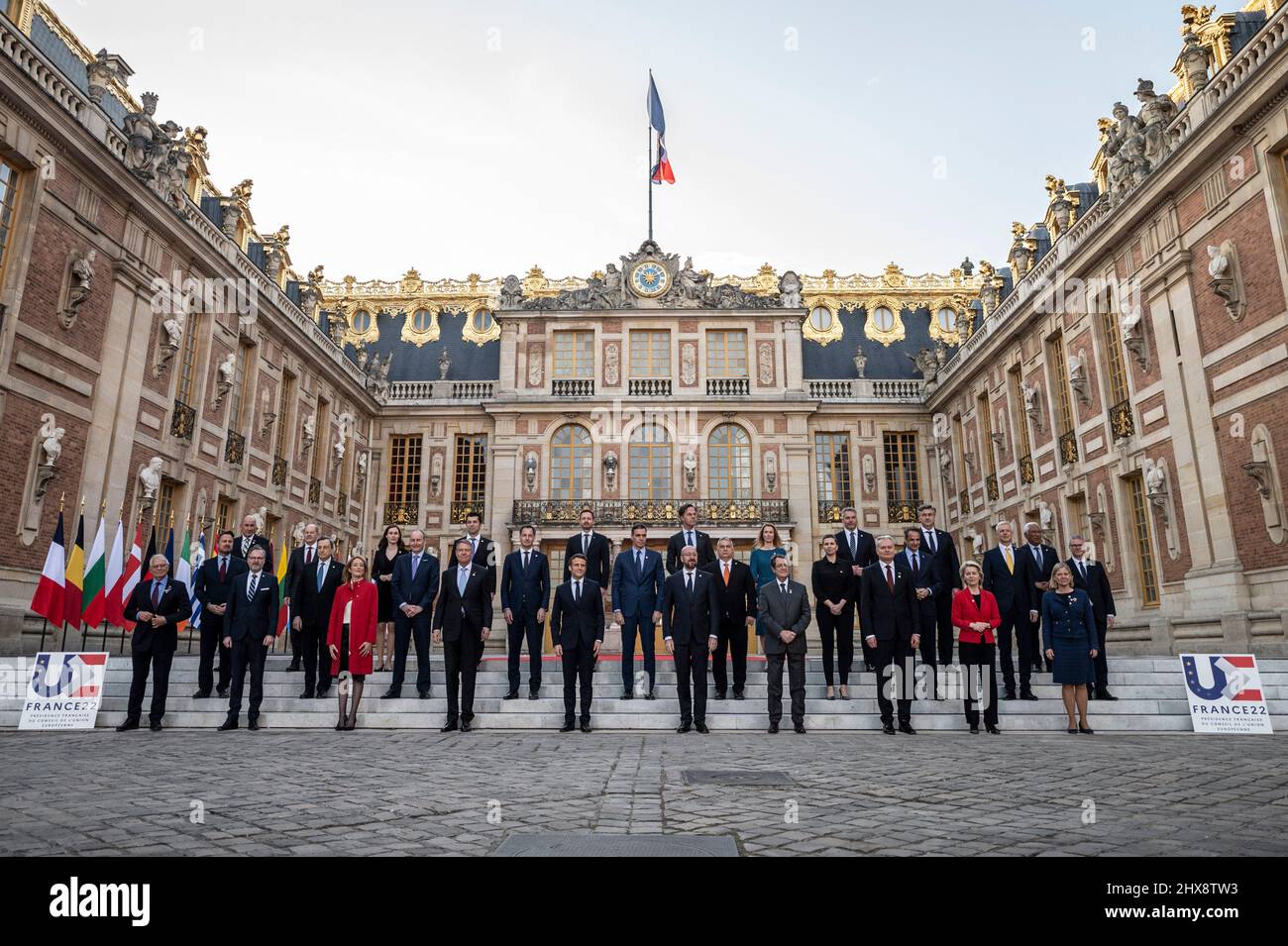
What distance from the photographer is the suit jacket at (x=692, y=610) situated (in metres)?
8.83

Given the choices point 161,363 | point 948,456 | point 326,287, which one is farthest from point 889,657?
point 326,287

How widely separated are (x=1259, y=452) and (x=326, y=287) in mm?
30029

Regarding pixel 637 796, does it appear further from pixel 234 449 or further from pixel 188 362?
pixel 234 449

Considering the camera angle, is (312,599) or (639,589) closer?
(639,589)

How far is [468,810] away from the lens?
4.23 meters

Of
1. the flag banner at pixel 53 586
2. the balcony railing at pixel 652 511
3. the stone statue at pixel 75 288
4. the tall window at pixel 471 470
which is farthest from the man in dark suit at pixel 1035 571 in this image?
the tall window at pixel 471 470

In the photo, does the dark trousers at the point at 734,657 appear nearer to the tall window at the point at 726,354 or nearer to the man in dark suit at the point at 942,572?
the man in dark suit at the point at 942,572

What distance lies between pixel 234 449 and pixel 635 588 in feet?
45.7

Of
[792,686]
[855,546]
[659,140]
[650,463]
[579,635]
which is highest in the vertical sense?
[659,140]

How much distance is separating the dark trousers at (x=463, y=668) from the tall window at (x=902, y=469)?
2143cm

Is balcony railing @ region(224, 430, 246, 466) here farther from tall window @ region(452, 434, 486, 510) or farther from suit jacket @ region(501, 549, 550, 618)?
suit jacket @ region(501, 549, 550, 618)

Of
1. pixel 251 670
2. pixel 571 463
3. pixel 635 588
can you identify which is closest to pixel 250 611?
pixel 251 670

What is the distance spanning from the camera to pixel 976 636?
842cm
